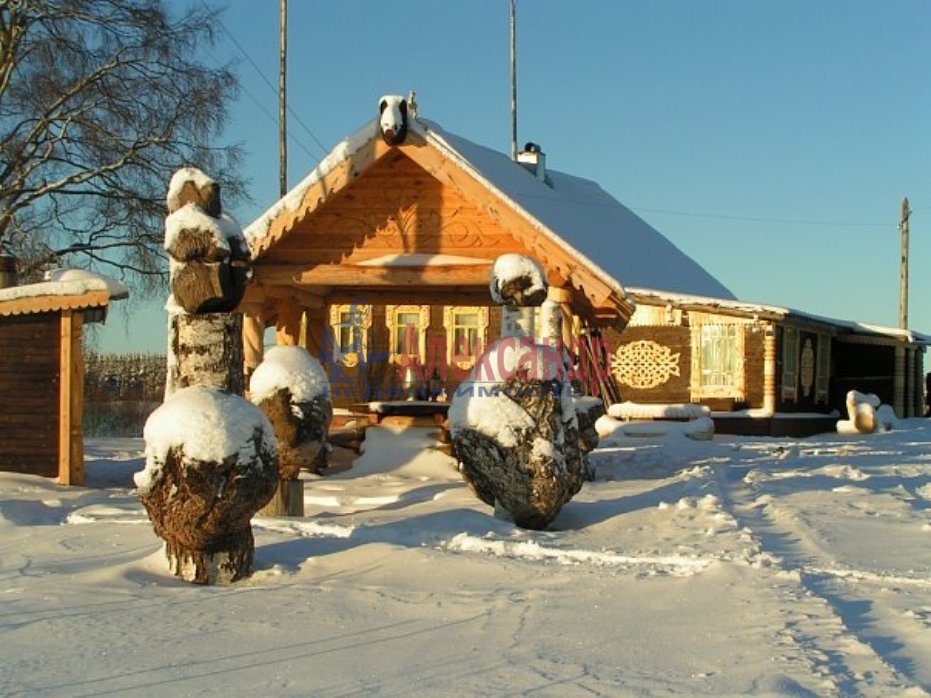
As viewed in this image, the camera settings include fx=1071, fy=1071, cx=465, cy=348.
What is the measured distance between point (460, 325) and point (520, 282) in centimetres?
1606

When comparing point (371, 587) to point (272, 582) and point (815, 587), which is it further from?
point (815, 587)

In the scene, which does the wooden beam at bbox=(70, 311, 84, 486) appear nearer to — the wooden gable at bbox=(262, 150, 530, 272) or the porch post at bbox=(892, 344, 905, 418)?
the wooden gable at bbox=(262, 150, 530, 272)

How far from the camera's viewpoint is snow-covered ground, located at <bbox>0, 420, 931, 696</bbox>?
476 cm

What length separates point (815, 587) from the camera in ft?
22.3

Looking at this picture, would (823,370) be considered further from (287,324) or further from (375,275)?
(375,275)

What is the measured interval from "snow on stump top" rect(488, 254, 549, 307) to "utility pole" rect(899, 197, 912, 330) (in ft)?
116

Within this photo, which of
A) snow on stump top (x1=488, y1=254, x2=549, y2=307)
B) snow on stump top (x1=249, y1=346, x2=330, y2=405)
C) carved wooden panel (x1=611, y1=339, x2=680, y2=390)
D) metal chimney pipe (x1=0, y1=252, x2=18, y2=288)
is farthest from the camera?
carved wooden panel (x1=611, y1=339, x2=680, y2=390)

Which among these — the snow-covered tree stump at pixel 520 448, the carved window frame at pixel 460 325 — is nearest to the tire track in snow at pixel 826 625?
the snow-covered tree stump at pixel 520 448

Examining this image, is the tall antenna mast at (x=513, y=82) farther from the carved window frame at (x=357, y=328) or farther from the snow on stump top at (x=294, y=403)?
the snow on stump top at (x=294, y=403)

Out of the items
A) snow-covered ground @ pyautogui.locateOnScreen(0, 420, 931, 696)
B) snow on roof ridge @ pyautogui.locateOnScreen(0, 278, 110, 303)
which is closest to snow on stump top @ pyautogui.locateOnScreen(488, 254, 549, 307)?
snow-covered ground @ pyautogui.locateOnScreen(0, 420, 931, 696)

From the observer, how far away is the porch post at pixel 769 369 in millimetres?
25938

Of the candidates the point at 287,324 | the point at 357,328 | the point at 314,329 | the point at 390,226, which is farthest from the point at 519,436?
the point at 357,328

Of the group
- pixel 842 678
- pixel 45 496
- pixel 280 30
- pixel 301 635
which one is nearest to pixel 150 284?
pixel 280 30

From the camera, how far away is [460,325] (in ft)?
85.1
